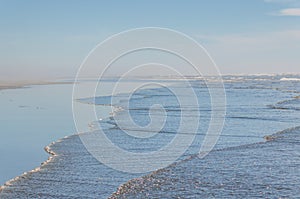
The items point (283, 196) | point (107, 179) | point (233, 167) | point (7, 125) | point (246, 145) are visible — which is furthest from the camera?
point (7, 125)

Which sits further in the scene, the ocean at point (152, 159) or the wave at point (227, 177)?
the ocean at point (152, 159)

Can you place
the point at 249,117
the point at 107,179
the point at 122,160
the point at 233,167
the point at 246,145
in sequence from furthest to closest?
1. the point at 249,117
2. the point at 246,145
3. the point at 122,160
4. the point at 233,167
5. the point at 107,179

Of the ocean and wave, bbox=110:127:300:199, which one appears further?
the ocean

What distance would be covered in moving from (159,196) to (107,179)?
6.76 feet

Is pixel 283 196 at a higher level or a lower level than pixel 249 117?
lower

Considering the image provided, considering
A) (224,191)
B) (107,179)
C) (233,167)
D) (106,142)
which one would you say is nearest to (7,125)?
(106,142)

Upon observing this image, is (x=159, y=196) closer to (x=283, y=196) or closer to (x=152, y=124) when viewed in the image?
(x=283, y=196)

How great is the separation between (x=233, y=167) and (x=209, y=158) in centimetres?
143

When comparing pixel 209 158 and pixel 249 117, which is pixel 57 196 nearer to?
pixel 209 158

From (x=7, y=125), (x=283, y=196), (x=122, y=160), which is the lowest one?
(x=283, y=196)

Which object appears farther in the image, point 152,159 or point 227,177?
point 152,159

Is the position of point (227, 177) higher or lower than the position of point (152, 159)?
lower

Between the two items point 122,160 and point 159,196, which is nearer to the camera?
point 159,196

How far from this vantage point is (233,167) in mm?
12859
